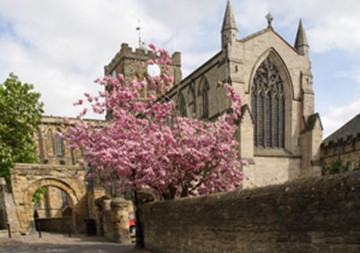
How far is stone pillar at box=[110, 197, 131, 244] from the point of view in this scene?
16141mm

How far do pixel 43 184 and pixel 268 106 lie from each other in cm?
1715

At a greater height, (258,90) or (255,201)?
(258,90)

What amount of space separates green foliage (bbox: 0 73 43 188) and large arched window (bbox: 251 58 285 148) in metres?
16.6

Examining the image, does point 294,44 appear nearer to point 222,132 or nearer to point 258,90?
point 258,90

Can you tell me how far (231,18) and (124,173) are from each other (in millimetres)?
16356

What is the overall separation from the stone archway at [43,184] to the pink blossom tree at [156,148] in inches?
379

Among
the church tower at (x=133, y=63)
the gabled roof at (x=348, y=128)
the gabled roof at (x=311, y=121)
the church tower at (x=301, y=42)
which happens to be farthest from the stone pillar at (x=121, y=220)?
the church tower at (x=133, y=63)

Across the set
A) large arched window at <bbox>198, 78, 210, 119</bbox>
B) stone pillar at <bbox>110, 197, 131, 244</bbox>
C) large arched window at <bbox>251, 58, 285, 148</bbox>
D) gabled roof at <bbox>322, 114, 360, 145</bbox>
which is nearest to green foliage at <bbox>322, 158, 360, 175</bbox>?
gabled roof at <bbox>322, 114, 360, 145</bbox>

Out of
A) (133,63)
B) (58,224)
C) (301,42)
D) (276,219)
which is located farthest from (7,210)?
(133,63)

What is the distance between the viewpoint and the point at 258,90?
993 inches

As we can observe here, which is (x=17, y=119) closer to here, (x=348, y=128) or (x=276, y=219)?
(x=276, y=219)

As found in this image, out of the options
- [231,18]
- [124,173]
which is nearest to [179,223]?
[124,173]

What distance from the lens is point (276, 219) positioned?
6512 mm

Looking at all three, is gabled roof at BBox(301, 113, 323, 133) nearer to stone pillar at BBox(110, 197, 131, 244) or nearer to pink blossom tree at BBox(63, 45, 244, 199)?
pink blossom tree at BBox(63, 45, 244, 199)
